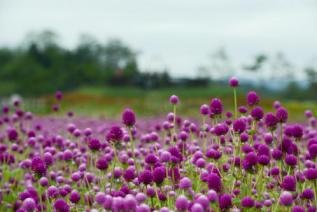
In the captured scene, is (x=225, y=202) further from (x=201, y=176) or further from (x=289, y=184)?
(x=201, y=176)

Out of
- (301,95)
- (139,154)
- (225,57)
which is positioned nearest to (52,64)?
(225,57)

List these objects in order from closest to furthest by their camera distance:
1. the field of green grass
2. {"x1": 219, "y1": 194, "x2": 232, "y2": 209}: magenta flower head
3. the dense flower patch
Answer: {"x1": 219, "y1": 194, "x2": 232, "y2": 209}: magenta flower head
the dense flower patch
the field of green grass

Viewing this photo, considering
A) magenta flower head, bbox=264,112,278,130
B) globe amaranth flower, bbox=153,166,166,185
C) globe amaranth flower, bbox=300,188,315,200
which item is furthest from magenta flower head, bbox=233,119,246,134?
globe amaranth flower, bbox=153,166,166,185

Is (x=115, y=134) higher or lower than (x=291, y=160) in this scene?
higher

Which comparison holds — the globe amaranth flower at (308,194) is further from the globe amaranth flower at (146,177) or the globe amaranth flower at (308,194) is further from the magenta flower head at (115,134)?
the magenta flower head at (115,134)

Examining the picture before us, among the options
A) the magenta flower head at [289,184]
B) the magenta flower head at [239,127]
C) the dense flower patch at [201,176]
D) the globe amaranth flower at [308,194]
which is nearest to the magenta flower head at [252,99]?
the dense flower patch at [201,176]

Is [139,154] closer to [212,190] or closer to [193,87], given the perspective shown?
[212,190]

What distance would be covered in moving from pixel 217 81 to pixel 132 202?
37134mm

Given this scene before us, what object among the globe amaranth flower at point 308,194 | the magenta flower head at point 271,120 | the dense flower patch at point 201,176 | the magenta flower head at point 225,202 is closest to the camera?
the magenta flower head at point 225,202

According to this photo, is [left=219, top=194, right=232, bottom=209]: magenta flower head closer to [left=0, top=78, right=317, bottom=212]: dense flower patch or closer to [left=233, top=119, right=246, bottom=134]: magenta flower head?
[left=0, top=78, right=317, bottom=212]: dense flower patch

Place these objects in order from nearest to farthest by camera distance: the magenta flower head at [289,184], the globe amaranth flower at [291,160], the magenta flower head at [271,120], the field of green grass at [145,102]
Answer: the magenta flower head at [289,184]
the globe amaranth flower at [291,160]
the magenta flower head at [271,120]
the field of green grass at [145,102]

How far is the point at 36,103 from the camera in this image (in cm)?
2752

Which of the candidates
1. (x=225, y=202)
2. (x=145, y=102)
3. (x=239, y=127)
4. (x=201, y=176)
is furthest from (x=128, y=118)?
(x=145, y=102)

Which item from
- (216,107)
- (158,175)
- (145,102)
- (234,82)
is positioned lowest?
(145,102)
